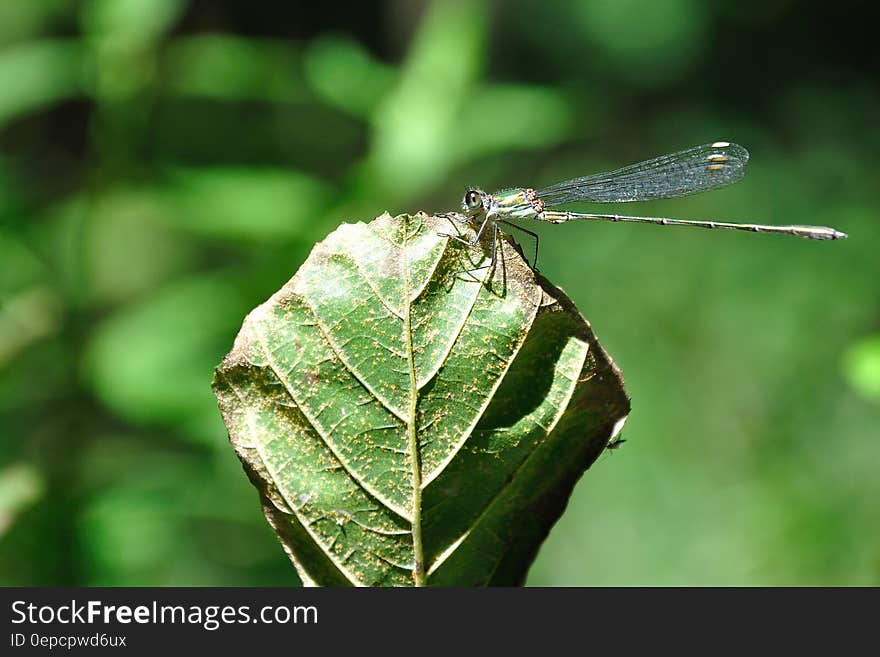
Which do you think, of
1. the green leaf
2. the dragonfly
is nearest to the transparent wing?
the dragonfly

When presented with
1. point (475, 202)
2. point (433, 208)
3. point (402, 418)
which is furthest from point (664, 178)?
point (402, 418)

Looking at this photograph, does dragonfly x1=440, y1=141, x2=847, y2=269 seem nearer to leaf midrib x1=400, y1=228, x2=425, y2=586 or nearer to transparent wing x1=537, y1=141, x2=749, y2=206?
transparent wing x1=537, y1=141, x2=749, y2=206

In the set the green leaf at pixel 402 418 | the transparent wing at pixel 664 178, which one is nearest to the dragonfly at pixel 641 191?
the transparent wing at pixel 664 178

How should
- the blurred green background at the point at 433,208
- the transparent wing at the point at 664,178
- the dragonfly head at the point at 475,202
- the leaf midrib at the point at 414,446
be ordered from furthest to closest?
1. the transparent wing at the point at 664,178
2. the blurred green background at the point at 433,208
3. the dragonfly head at the point at 475,202
4. the leaf midrib at the point at 414,446

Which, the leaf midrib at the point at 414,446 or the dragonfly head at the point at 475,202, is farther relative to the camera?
the dragonfly head at the point at 475,202

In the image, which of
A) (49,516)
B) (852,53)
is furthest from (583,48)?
(49,516)

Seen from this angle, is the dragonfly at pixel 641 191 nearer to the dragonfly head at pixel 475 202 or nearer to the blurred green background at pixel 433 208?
the dragonfly head at pixel 475 202

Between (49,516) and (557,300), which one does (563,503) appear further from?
(49,516)
